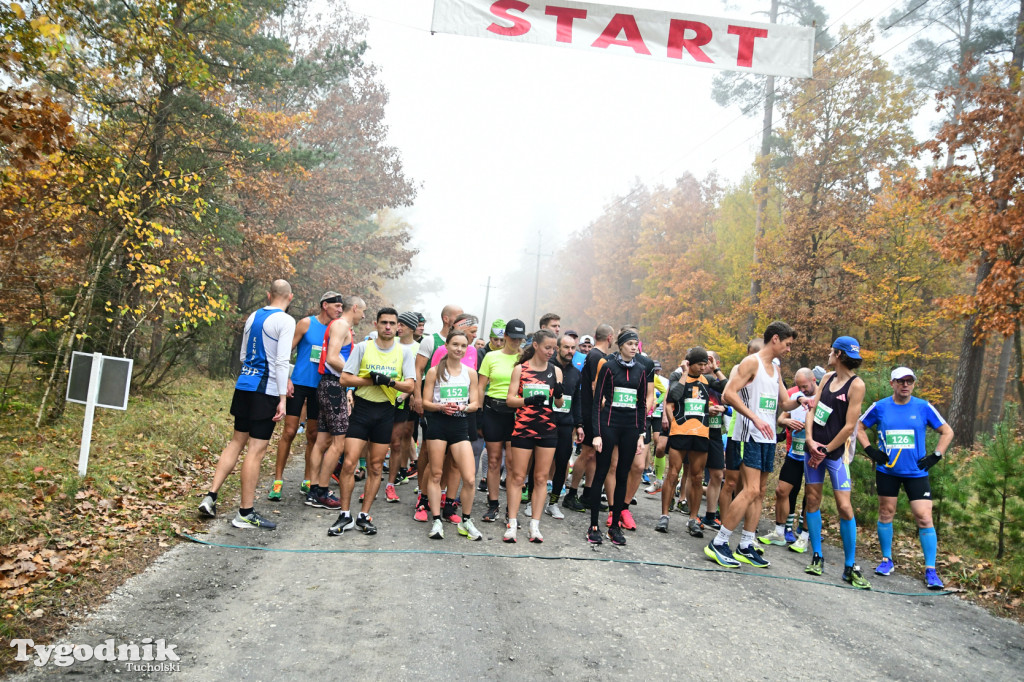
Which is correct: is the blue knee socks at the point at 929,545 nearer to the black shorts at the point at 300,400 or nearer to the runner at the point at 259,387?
the runner at the point at 259,387

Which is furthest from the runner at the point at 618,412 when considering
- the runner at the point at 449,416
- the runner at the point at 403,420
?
the runner at the point at 403,420

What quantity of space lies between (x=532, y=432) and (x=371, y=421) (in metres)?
1.61

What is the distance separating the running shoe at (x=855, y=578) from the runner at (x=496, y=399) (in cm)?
358

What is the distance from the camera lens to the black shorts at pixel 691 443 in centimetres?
759

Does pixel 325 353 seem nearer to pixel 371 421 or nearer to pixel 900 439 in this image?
pixel 371 421

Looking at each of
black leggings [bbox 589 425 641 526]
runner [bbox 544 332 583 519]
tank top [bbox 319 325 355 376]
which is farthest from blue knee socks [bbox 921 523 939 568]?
tank top [bbox 319 325 355 376]

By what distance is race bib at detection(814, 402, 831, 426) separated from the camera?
6543 millimetres

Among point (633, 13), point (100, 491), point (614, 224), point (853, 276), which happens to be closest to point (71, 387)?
point (100, 491)

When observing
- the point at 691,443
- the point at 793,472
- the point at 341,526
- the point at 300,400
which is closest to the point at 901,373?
the point at 793,472

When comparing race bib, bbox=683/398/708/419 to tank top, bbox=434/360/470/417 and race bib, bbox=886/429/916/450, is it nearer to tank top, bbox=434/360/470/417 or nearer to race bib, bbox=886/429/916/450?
race bib, bbox=886/429/916/450

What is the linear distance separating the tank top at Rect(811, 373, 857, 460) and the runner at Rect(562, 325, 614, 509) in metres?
2.27

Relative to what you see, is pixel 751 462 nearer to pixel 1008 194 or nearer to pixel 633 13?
pixel 633 13

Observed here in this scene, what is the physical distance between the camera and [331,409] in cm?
725

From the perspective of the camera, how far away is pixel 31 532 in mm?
5203
